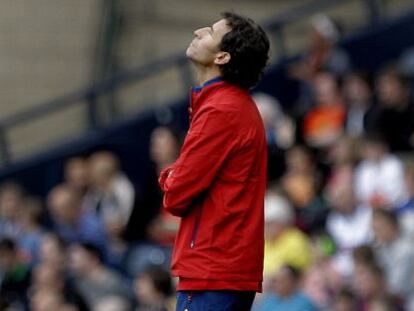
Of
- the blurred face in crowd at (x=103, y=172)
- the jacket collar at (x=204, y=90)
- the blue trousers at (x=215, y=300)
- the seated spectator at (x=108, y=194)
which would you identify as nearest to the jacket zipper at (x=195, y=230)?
the blue trousers at (x=215, y=300)

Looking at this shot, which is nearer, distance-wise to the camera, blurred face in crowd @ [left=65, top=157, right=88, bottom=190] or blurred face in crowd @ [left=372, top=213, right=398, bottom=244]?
blurred face in crowd @ [left=372, top=213, right=398, bottom=244]

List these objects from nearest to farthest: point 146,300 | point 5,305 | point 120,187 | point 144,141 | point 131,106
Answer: point 146,300
point 5,305
point 120,187
point 144,141
point 131,106

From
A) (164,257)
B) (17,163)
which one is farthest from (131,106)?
(164,257)

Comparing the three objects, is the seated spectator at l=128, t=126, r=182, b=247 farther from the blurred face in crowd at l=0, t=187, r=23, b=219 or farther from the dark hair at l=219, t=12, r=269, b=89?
the dark hair at l=219, t=12, r=269, b=89

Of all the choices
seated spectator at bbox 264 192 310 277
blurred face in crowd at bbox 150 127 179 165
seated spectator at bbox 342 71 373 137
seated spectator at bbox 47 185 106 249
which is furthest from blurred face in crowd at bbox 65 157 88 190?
seated spectator at bbox 264 192 310 277

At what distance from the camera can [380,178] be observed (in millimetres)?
12141

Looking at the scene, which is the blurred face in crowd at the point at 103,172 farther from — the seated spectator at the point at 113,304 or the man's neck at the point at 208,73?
the man's neck at the point at 208,73

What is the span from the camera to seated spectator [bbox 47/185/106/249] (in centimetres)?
1368

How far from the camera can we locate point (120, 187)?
1390cm

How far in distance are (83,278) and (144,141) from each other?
3883 millimetres

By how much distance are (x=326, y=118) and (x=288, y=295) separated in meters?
3.62

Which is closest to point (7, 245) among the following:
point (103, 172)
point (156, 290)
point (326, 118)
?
point (103, 172)

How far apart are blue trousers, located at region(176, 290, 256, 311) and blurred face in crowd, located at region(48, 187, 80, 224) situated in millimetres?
7246

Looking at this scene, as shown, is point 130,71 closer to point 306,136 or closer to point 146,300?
point 306,136
